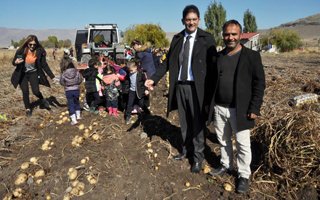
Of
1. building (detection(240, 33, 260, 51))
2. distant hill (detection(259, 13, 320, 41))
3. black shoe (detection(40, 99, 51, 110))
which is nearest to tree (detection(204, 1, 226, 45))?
building (detection(240, 33, 260, 51))

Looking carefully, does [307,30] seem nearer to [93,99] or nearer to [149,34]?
[149,34]

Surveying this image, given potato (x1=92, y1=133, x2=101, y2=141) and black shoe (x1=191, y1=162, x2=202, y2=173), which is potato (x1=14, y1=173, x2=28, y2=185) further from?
black shoe (x1=191, y1=162, x2=202, y2=173)

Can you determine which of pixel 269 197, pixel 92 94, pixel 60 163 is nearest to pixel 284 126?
pixel 269 197

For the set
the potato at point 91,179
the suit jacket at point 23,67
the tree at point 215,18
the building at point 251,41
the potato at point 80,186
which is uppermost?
the tree at point 215,18

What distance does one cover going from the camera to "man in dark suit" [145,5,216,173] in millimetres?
3531

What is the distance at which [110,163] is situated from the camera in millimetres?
4188

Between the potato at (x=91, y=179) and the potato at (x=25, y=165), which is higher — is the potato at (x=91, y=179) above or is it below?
below

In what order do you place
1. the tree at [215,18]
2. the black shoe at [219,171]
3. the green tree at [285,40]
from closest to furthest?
the black shoe at [219,171] → the green tree at [285,40] → the tree at [215,18]

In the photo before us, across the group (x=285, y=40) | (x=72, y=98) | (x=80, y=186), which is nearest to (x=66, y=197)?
(x=80, y=186)

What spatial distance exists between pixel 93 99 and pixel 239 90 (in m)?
4.42

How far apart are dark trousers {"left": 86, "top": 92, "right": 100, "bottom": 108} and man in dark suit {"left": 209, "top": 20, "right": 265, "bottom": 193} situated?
3.56 metres

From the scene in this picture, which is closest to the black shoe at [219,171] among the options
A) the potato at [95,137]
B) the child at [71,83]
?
the potato at [95,137]

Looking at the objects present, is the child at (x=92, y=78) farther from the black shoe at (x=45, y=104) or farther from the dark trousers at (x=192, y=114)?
the dark trousers at (x=192, y=114)

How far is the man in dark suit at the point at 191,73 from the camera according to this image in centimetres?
353
